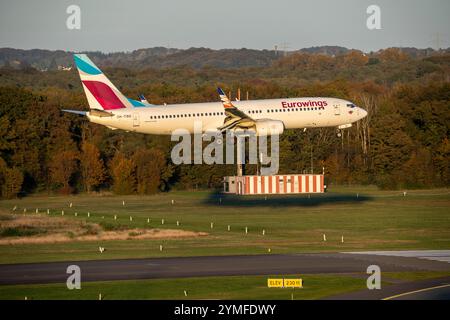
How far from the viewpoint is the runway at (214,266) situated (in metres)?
46.9

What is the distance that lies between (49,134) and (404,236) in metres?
78.2

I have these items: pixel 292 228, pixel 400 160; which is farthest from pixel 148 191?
pixel 292 228

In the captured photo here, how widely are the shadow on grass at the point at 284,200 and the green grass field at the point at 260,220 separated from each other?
11 cm

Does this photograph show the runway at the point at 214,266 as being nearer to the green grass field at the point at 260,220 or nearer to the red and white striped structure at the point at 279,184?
the green grass field at the point at 260,220

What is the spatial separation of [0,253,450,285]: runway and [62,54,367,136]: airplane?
32.1 meters

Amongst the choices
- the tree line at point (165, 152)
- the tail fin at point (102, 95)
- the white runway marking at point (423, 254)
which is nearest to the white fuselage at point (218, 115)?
the tail fin at point (102, 95)

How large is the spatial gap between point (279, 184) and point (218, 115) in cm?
2617

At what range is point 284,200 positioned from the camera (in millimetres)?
101062

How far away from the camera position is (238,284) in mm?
43469

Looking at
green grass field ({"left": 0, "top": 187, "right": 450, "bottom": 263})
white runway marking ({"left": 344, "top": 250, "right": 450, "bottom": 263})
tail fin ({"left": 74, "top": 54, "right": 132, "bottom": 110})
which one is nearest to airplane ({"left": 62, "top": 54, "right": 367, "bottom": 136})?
tail fin ({"left": 74, "top": 54, "right": 132, "bottom": 110})

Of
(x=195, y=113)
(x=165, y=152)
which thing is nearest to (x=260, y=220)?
(x=195, y=113)

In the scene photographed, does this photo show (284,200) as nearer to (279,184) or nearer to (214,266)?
(279,184)

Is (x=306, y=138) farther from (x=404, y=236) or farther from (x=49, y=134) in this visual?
(x=404, y=236)
